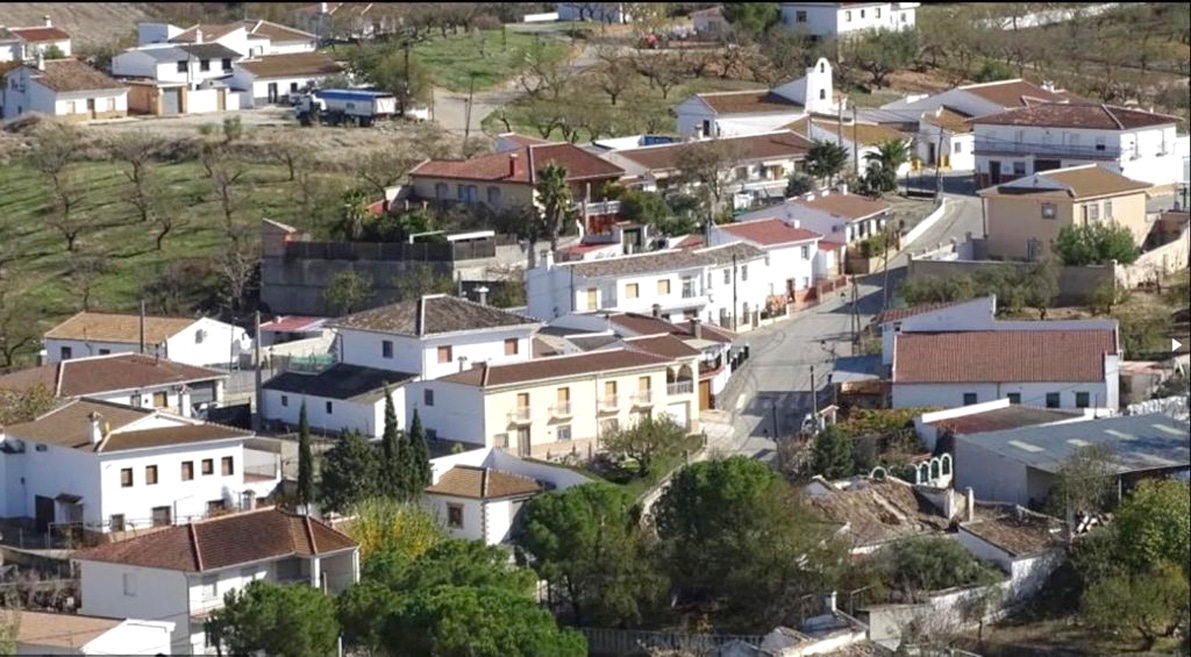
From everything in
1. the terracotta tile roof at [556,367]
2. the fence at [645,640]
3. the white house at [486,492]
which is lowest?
the fence at [645,640]

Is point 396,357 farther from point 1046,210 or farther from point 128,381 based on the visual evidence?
point 1046,210

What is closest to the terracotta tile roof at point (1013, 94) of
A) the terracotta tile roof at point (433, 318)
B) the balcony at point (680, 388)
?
the balcony at point (680, 388)

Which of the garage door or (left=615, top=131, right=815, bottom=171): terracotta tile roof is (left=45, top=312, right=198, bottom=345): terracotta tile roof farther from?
(left=615, top=131, right=815, bottom=171): terracotta tile roof

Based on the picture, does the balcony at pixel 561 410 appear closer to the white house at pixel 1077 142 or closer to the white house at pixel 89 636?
the white house at pixel 89 636

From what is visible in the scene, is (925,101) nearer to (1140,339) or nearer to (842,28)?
(842,28)

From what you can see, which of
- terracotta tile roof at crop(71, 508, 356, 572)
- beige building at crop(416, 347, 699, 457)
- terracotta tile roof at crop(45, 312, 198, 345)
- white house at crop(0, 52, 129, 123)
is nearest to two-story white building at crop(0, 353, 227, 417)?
terracotta tile roof at crop(45, 312, 198, 345)

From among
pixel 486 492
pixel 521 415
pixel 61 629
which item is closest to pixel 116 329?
pixel 521 415
